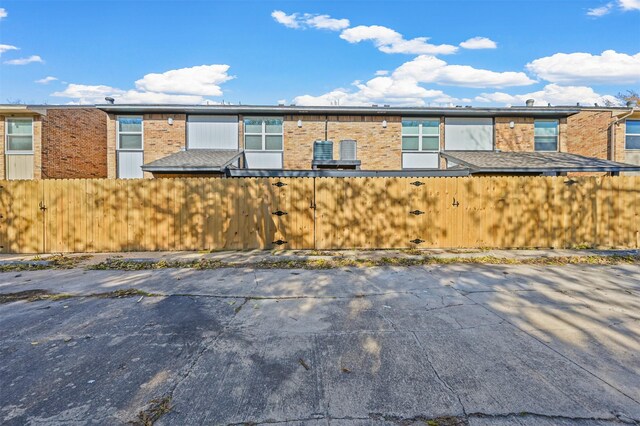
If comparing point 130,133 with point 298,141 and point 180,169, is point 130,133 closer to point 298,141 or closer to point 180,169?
point 180,169

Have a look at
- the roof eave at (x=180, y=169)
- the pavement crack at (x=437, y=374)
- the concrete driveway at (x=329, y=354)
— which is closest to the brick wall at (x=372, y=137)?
the roof eave at (x=180, y=169)

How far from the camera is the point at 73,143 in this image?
1714cm

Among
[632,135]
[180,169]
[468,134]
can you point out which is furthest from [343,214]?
[632,135]

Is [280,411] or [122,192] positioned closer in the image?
[280,411]

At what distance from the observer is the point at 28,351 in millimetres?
3430

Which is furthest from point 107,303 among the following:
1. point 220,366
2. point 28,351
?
point 220,366

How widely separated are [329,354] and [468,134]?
15.1 meters

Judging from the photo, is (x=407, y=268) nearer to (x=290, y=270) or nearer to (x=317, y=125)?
(x=290, y=270)

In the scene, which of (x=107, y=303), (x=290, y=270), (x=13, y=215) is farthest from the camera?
(x=13, y=215)

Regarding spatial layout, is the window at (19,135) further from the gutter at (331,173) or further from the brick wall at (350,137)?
the brick wall at (350,137)

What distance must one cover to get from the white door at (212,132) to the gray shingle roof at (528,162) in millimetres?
9510

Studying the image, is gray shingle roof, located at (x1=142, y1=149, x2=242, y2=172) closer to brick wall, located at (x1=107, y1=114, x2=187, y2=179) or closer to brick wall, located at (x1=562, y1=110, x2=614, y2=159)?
brick wall, located at (x1=107, y1=114, x2=187, y2=179)

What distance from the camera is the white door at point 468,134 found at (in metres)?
15.6

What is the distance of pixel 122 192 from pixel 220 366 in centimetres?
747
